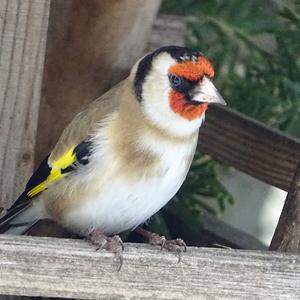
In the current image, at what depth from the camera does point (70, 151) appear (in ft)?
10.1

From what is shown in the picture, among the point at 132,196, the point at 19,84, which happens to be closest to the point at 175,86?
the point at 132,196

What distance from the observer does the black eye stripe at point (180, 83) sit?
299 cm

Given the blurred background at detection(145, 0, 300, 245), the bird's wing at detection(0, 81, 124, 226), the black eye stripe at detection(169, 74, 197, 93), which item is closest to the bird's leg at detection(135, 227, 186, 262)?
the bird's wing at detection(0, 81, 124, 226)

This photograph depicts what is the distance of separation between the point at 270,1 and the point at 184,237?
2.52 ft

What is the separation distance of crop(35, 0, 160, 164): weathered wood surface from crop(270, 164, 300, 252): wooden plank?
59cm

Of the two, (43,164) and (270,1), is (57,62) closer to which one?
(43,164)

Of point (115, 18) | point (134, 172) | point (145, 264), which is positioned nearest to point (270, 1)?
point (115, 18)

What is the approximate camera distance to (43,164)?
3121 mm

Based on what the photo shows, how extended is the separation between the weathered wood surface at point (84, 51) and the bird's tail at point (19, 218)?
0.16 metres

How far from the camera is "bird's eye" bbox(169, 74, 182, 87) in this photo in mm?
3012

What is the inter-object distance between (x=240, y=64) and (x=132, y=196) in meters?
0.90

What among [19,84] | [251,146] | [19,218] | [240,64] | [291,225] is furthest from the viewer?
[240,64]

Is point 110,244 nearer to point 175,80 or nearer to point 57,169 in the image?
point 57,169

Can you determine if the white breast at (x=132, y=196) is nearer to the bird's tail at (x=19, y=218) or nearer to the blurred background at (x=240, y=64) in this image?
the bird's tail at (x=19, y=218)
